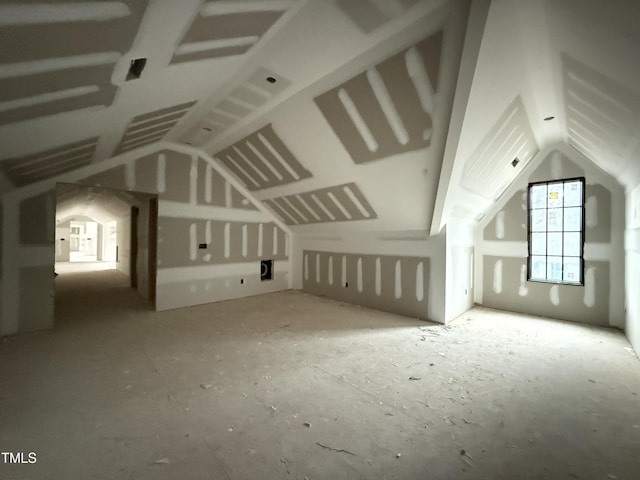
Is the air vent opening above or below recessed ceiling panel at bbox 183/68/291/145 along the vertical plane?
below

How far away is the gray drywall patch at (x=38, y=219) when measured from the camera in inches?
139

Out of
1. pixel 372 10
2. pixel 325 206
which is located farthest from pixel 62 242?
pixel 372 10

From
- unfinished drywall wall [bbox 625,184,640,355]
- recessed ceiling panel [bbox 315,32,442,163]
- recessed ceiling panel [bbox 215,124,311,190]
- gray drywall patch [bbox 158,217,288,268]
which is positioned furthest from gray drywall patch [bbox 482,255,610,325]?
gray drywall patch [bbox 158,217,288,268]

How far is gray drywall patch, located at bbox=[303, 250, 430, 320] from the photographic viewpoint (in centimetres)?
447

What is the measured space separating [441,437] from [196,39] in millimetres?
3068

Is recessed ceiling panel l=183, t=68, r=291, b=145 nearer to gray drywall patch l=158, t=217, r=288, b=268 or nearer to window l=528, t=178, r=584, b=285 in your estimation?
gray drywall patch l=158, t=217, r=288, b=268

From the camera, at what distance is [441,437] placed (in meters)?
1.72

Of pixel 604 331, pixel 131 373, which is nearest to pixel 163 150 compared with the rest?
pixel 131 373

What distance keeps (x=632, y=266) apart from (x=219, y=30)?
5.31 metres

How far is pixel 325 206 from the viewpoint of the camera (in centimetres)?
502

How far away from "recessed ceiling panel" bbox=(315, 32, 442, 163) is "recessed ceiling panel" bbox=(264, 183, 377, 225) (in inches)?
37.4

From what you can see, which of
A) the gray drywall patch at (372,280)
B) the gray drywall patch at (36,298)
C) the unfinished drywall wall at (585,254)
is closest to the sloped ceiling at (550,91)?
the unfinished drywall wall at (585,254)

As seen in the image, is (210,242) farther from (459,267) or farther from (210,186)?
(459,267)

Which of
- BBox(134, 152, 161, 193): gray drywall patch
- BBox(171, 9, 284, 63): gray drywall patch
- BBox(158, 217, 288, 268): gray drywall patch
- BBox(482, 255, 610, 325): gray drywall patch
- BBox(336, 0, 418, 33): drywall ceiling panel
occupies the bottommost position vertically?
BBox(482, 255, 610, 325): gray drywall patch
